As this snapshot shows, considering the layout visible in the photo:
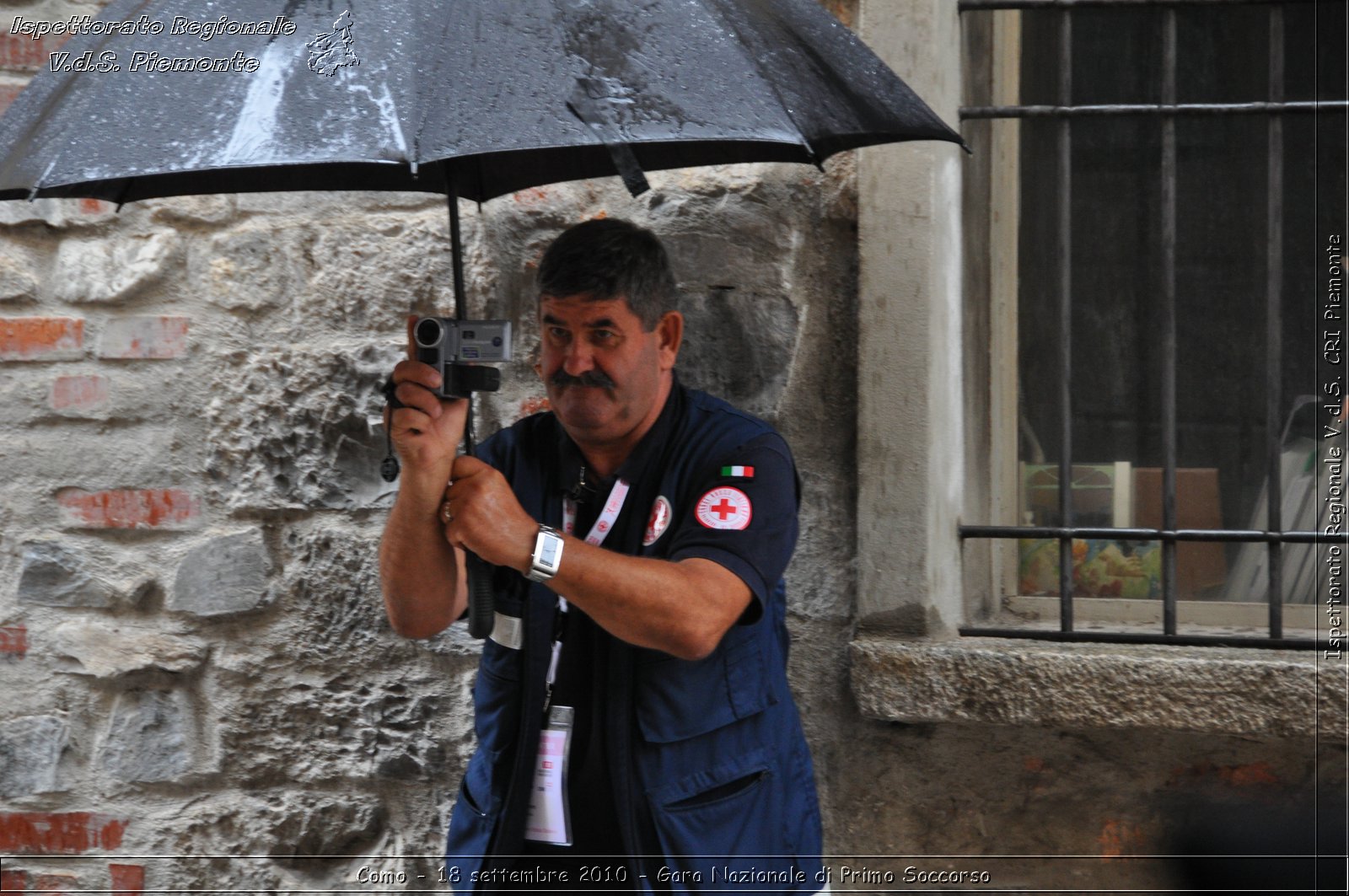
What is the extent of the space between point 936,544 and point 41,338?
6.51 feet

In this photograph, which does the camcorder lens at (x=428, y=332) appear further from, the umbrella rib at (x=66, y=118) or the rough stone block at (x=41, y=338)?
the rough stone block at (x=41, y=338)

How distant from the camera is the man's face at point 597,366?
6.36 ft

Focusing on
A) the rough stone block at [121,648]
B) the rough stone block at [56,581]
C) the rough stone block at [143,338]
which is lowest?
the rough stone block at [121,648]

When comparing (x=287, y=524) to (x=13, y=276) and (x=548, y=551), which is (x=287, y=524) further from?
(x=548, y=551)

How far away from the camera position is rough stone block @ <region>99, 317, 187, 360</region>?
8.82 ft

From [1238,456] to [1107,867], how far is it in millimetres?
905

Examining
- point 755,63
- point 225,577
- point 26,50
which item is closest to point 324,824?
point 225,577

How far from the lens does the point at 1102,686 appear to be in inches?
94.4

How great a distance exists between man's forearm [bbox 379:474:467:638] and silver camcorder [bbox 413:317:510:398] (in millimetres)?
145

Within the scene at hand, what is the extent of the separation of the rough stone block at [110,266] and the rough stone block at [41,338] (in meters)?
0.06

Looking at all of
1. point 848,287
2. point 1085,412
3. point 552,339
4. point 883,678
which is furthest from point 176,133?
point 1085,412

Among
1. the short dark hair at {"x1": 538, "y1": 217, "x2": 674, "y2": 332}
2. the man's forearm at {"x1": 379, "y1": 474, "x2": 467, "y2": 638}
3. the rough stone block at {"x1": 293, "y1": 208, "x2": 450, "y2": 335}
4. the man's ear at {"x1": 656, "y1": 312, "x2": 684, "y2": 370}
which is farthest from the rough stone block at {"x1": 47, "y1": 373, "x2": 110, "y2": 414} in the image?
the man's ear at {"x1": 656, "y1": 312, "x2": 684, "y2": 370}

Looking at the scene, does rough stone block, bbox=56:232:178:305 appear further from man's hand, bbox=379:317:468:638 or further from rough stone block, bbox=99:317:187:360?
man's hand, bbox=379:317:468:638

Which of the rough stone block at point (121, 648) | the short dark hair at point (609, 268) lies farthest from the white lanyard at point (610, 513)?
the rough stone block at point (121, 648)
